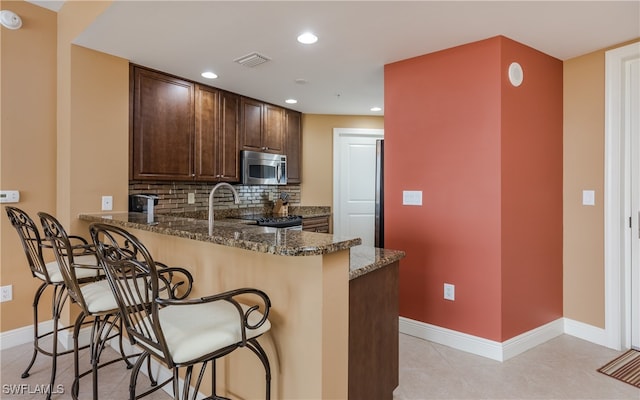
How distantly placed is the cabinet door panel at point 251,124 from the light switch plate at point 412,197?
6.80 ft

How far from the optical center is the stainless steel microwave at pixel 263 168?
165 inches

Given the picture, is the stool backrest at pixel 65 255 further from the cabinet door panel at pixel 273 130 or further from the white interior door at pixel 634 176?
the white interior door at pixel 634 176

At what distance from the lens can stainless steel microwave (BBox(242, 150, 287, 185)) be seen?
4.19 m

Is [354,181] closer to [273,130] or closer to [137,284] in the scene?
[273,130]

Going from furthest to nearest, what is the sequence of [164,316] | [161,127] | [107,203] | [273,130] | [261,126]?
[273,130], [261,126], [161,127], [107,203], [164,316]

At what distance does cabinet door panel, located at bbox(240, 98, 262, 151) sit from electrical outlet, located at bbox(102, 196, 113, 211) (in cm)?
164

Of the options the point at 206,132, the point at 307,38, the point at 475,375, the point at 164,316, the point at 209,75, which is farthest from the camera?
the point at 206,132

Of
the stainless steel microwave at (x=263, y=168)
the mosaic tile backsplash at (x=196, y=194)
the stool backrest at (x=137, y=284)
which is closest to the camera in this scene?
the stool backrest at (x=137, y=284)

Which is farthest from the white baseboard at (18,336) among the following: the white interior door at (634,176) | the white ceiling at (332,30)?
the white interior door at (634,176)

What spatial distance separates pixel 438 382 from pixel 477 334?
60cm

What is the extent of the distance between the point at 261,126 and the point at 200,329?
11.2ft

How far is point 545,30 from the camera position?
247cm

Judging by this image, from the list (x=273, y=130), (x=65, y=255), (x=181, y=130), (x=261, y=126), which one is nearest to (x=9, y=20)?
(x=181, y=130)

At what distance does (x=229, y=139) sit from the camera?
4.04 meters
